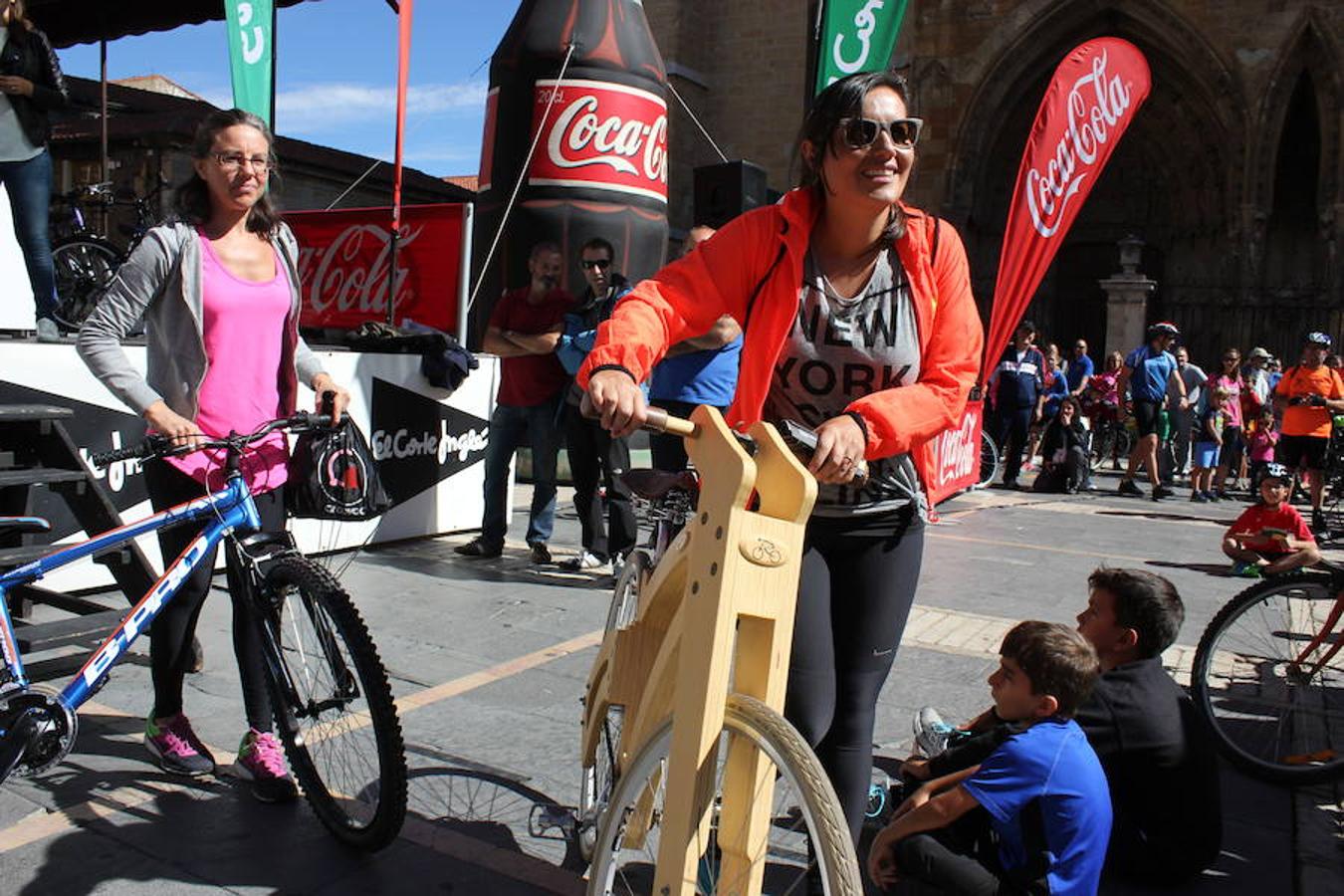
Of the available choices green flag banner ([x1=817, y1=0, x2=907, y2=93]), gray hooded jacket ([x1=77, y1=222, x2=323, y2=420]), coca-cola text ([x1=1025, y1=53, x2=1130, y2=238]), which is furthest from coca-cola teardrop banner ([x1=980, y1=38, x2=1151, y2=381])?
gray hooded jacket ([x1=77, y1=222, x2=323, y2=420])

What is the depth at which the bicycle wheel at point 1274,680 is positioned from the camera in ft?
13.4

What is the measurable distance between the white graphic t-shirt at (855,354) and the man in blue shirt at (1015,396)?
438 inches

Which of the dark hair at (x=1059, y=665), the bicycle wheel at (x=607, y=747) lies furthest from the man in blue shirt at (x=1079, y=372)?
the bicycle wheel at (x=607, y=747)

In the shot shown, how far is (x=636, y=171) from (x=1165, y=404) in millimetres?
7233

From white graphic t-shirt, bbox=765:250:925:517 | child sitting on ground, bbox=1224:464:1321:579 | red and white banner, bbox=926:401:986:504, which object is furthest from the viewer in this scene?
red and white banner, bbox=926:401:986:504

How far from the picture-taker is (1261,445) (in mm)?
13281

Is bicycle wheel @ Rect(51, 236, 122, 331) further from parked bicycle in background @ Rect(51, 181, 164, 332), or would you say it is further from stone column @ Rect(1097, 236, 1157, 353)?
stone column @ Rect(1097, 236, 1157, 353)

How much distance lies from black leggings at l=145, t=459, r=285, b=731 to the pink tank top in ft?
0.22

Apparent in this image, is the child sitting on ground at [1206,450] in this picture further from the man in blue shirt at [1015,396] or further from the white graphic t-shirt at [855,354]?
the white graphic t-shirt at [855,354]

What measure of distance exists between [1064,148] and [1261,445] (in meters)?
7.04

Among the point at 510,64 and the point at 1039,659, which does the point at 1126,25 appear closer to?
the point at 510,64

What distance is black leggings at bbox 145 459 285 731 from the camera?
→ 130 inches

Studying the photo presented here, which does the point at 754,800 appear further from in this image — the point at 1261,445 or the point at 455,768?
the point at 1261,445

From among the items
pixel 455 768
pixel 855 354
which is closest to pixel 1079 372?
pixel 455 768
